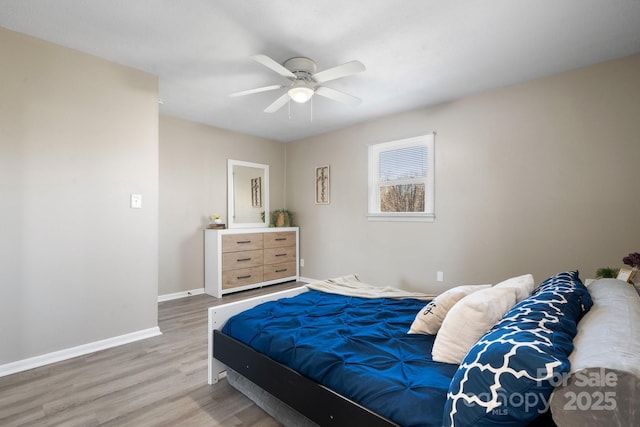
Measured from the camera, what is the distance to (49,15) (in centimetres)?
209

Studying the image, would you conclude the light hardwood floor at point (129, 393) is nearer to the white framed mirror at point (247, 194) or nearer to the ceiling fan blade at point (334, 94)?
the ceiling fan blade at point (334, 94)

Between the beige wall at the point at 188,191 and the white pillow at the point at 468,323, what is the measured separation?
12.5 feet

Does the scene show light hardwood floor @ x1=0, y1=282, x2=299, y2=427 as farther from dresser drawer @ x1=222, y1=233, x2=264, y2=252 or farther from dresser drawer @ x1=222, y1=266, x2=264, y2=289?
dresser drawer @ x1=222, y1=233, x2=264, y2=252

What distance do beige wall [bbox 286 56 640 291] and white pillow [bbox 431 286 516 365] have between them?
2.02 m

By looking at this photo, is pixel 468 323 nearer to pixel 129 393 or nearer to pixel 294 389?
pixel 294 389

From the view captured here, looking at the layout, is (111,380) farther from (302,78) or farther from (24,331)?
(302,78)

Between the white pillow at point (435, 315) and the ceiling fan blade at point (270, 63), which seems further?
the ceiling fan blade at point (270, 63)

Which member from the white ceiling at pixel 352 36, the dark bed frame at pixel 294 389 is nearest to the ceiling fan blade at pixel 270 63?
the white ceiling at pixel 352 36

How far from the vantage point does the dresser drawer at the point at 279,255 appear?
4922mm

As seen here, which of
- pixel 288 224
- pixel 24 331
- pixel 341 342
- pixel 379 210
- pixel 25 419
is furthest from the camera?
pixel 288 224

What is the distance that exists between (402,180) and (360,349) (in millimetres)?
2942

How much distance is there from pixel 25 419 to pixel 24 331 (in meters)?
0.83

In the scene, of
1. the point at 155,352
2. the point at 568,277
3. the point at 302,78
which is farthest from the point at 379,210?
the point at 155,352

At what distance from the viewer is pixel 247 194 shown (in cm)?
511
